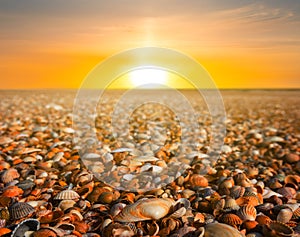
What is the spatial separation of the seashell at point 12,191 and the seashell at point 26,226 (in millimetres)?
1039

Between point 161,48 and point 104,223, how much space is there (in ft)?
14.1

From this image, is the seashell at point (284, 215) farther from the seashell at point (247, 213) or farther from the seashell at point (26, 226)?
the seashell at point (26, 226)

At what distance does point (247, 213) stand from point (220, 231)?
561 millimetres

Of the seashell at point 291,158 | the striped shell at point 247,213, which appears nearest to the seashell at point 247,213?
the striped shell at point 247,213

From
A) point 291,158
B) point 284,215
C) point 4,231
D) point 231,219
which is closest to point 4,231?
point 4,231

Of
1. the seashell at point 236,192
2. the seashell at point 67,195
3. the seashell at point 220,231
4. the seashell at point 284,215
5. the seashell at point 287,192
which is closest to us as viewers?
the seashell at point 220,231

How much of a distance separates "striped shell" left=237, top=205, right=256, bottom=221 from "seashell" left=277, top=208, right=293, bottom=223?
0.27 meters

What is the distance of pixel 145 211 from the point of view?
3.48 metres

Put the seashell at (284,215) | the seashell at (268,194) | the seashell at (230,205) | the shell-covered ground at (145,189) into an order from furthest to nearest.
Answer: the seashell at (268,194) → the seashell at (230,205) → the seashell at (284,215) → the shell-covered ground at (145,189)

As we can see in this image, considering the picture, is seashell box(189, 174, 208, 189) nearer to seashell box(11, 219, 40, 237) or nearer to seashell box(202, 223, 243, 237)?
seashell box(202, 223, 243, 237)

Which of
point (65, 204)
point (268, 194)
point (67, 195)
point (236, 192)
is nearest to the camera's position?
point (65, 204)

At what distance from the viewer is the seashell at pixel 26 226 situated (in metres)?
3.25

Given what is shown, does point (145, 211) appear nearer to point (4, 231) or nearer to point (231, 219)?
point (231, 219)

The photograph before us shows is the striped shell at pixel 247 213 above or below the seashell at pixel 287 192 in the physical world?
above
